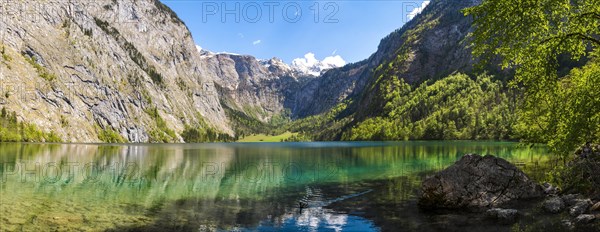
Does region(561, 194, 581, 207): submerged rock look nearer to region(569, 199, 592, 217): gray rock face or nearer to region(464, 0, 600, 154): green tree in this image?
region(569, 199, 592, 217): gray rock face

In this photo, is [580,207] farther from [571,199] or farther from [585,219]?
[571,199]

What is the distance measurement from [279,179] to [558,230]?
117 ft

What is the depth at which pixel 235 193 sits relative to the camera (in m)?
39.6

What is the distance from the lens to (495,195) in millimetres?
31000

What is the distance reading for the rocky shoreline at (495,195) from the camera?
2538cm

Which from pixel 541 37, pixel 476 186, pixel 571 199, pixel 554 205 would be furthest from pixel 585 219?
pixel 541 37

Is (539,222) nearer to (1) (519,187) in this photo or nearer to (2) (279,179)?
(1) (519,187)

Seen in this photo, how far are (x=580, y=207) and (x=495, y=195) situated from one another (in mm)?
6907

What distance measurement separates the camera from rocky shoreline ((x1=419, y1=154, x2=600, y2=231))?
25.4 m

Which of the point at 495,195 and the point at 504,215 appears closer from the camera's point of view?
the point at 504,215

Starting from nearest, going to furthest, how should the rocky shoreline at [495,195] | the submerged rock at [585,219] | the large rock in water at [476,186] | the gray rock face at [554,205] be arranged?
the submerged rock at [585,219], the rocky shoreline at [495,195], the gray rock face at [554,205], the large rock in water at [476,186]

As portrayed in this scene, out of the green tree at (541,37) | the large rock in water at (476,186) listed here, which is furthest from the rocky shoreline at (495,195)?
the green tree at (541,37)

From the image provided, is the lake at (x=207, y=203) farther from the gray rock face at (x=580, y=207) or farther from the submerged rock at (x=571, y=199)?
the submerged rock at (x=571, y=199)

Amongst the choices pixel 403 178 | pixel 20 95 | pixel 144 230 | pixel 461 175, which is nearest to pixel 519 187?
pixel 461 175
